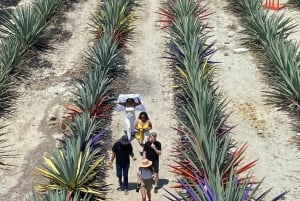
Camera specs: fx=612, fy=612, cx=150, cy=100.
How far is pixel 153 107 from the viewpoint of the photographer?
14.7m

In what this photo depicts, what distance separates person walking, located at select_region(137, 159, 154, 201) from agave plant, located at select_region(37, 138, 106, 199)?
95 centimetres

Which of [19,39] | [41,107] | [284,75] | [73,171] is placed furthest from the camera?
[19,39]

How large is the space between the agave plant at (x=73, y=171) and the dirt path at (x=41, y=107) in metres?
0.72

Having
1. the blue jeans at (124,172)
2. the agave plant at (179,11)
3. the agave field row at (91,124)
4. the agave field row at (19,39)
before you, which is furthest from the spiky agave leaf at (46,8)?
the blue jeans at (124,172)

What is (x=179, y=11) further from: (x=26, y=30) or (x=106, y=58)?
(x=26, y=30)

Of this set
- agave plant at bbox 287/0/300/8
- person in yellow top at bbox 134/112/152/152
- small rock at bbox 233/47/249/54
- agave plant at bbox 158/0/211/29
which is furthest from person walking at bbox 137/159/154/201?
agave plant at bbox 287/0/300/8

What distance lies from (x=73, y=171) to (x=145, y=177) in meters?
1.38

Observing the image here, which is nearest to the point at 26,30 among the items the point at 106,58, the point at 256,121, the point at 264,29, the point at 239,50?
the point at 106,58

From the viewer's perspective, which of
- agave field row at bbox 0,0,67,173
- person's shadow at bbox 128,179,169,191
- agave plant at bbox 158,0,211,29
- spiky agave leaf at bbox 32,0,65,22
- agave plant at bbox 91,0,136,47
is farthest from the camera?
spiky agave leaf at bbox 32,0,65,22

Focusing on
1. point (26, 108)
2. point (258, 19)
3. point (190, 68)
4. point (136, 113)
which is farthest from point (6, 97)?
point (258, 19)

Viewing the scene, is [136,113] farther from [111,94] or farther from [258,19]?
[258,19]

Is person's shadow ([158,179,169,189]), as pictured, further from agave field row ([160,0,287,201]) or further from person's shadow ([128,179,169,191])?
agave field row ([160,0,287,201])

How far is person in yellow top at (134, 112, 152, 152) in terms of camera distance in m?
12.4

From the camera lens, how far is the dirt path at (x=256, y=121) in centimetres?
1175
